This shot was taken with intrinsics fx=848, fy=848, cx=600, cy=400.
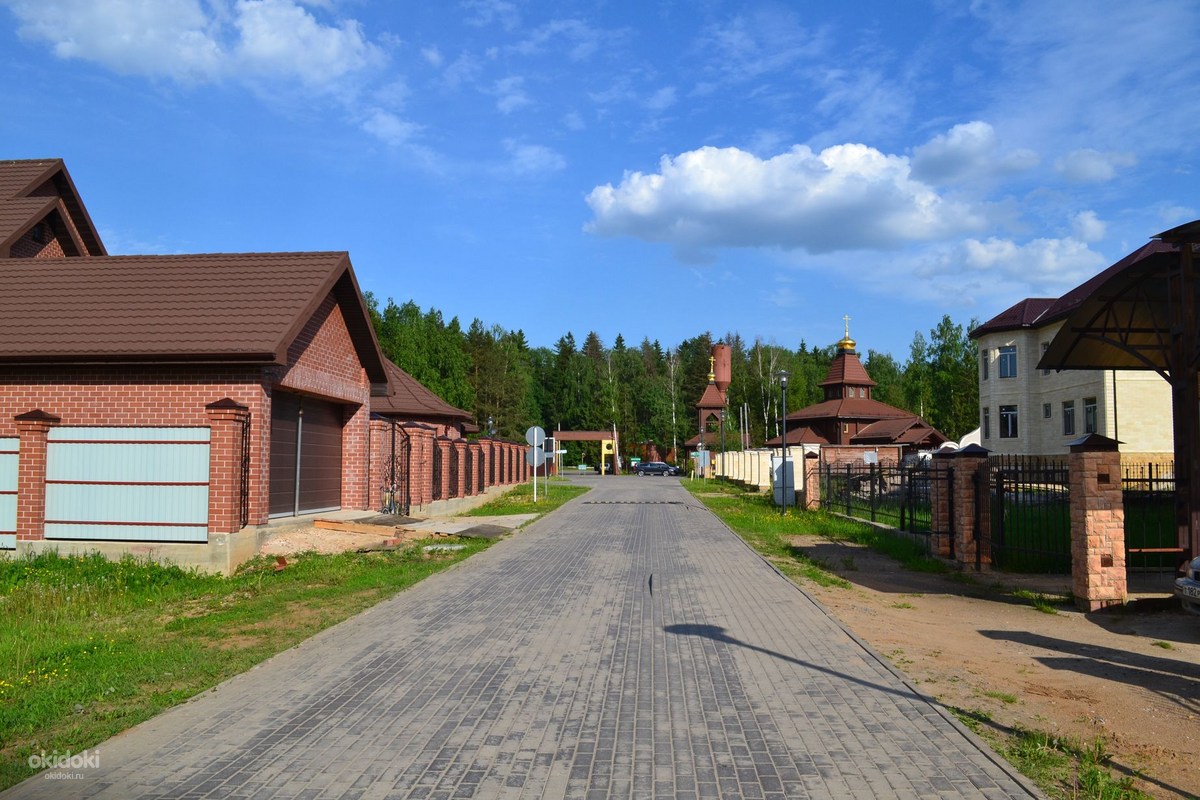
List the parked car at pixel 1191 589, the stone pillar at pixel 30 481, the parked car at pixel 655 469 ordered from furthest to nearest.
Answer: the parked car at pixel 655 469 → the stone pillar at pixel 30 481 → the parked car at pixel 1191 589

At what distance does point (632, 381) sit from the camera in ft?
350

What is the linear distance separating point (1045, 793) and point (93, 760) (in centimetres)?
563

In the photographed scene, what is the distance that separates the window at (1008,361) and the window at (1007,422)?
1.67 meters

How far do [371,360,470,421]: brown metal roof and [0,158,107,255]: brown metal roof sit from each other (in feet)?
38.9

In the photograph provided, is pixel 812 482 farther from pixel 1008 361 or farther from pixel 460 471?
pixel 1008 361

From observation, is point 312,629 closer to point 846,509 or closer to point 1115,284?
point 1115,284

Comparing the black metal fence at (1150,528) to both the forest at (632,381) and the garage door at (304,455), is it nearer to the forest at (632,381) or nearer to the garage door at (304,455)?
the garage door at (304,455)

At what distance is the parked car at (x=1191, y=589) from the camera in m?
8.40

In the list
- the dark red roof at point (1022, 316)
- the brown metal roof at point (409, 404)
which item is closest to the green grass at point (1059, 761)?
the brown metal roof at point (409, 404)

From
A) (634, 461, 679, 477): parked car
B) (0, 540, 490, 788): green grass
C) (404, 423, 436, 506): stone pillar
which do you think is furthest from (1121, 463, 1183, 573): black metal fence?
(634, 461, 679, 477): parked car

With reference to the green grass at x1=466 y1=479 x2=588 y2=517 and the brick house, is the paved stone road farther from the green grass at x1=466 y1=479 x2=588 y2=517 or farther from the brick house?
the green grass at x1=466 y1=479 x2=588 y2=517

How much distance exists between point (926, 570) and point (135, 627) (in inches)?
462

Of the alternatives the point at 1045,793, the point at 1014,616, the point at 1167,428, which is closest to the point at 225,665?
the point at 1045,793

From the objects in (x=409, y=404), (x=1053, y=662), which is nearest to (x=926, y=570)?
(x=1053, y=662)
